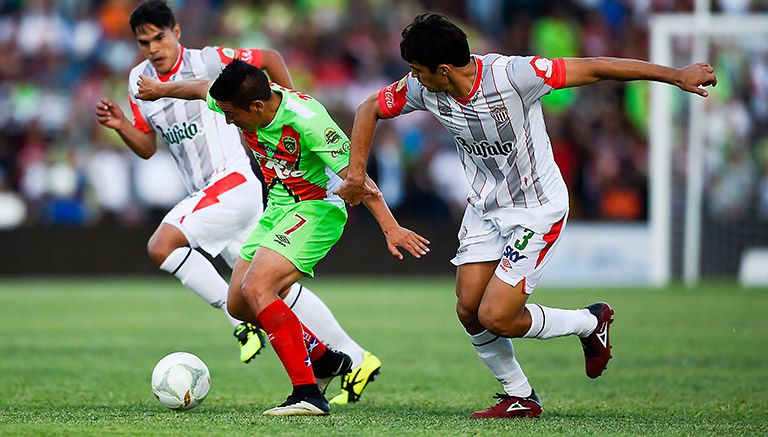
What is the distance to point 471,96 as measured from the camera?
21.4 feet

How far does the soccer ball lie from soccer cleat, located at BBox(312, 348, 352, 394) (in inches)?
31.7

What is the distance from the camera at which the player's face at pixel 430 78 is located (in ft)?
20.8

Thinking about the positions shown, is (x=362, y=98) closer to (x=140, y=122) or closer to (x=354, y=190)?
(x=140, y=122)

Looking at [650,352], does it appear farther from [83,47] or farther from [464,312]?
[83,47]

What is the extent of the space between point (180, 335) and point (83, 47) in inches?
408

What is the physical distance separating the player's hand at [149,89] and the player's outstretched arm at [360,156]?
1.23 m

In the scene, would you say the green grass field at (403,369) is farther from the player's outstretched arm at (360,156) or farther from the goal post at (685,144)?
the goal post at (685,144)

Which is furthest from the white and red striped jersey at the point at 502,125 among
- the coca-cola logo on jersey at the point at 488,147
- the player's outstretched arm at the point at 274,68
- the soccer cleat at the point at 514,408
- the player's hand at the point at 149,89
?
the player's outstretched arm at the point at 274,68

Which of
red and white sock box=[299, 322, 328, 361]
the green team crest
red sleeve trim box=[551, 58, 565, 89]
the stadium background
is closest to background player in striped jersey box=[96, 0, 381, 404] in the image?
red and white sock box=[299, 322, 328, 361]

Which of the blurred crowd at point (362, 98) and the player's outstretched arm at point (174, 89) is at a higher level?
the player's outstretched arm at point (174, 89)

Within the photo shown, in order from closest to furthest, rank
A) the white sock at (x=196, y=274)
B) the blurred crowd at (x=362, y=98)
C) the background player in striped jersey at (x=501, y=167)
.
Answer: the background player in striped jersey at (x=501, y=167) → the white sock at (x=196, y=274) → the blurred crowd at (x=362, y=98)

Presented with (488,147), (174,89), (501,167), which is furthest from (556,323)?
(174,89)

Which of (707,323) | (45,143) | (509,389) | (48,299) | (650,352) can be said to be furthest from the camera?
(45,143)

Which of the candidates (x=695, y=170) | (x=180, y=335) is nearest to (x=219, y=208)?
(x=180, y=335)
